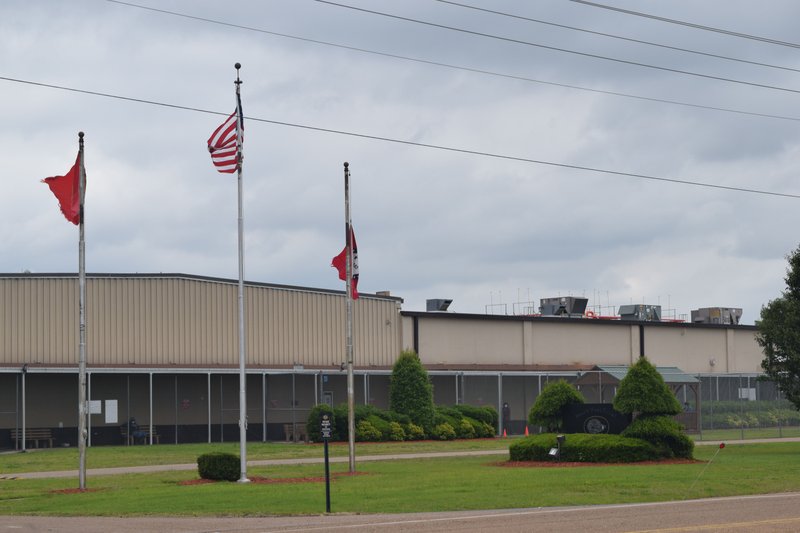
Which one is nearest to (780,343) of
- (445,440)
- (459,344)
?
(445,440)

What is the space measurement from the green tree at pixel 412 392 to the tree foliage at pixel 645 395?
16498 millimetres

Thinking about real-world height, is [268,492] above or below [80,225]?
below

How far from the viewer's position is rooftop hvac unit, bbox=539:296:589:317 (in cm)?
6794

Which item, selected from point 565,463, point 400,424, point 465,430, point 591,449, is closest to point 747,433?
point 465,430

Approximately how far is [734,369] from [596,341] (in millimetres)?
11988

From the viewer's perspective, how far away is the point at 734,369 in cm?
7250

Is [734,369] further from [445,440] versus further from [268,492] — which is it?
[268,492]

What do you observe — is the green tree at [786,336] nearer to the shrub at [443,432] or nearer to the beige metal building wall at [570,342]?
the shrub at [443,432]

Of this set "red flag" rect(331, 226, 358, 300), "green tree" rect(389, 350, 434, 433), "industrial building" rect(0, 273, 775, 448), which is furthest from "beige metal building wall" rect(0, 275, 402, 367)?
"red flag" rect(331, 226, 358, 300)

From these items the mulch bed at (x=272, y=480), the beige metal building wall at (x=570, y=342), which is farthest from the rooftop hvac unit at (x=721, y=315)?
the mulch bed at (x=272, y=480)

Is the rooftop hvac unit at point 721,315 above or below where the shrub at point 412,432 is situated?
above

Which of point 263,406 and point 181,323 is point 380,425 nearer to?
point 263,406

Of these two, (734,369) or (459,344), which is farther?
(734,369)

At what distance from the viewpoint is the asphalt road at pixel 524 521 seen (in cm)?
1792
